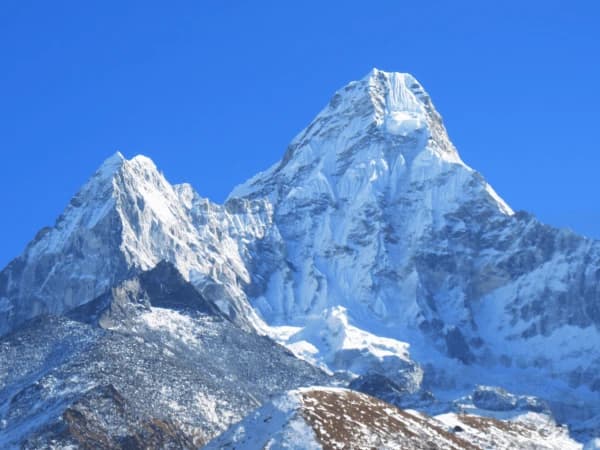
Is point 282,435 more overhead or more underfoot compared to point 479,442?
more underfoot

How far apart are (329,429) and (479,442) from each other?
37.2 metres

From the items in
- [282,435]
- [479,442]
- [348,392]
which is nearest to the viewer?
[282,435]

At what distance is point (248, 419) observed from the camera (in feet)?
563

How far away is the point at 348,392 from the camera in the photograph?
589ft

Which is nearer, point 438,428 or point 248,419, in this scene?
point 248,419

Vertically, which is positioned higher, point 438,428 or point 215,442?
point 438,428

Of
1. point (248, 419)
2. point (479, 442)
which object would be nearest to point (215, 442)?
point (248, 419)

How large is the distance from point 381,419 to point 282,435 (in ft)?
39.9

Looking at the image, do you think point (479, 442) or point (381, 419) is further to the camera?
point (479, 442)

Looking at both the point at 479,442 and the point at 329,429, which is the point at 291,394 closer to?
the point at 329,429

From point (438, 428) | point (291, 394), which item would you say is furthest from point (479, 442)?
point (291, 394)

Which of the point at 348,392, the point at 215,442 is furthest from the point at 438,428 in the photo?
the point at 215,442

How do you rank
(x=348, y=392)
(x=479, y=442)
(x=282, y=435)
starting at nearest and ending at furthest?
(x=282, y=435), (x=348, y=392), (x=479, y=442)

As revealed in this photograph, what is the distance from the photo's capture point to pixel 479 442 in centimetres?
Result: 19925
